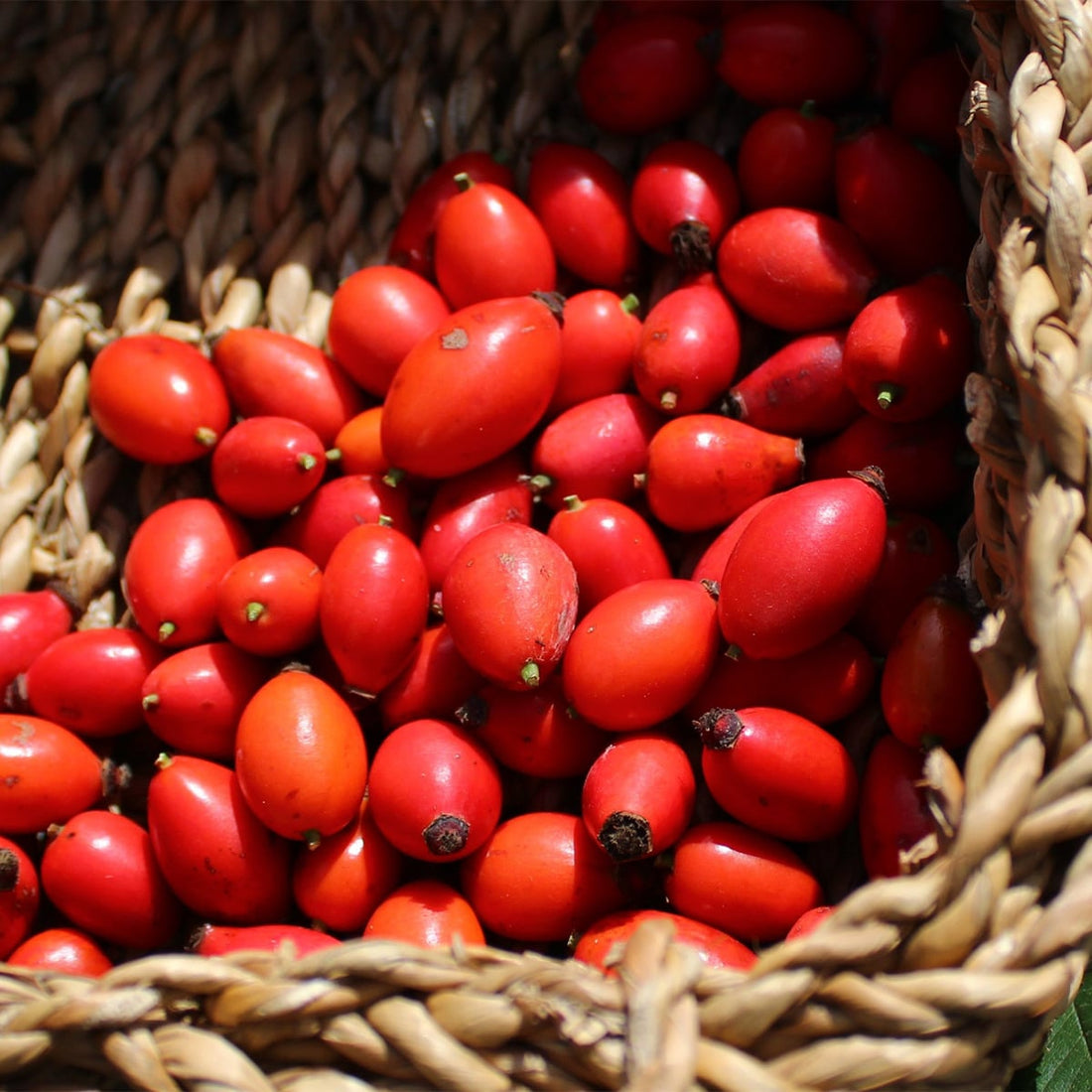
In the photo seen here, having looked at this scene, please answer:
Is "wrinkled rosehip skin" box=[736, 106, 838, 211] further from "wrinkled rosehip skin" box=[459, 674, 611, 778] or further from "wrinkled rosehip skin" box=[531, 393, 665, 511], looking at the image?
"wrinkled rosehip skin" box=[459, 674, 611, 778]

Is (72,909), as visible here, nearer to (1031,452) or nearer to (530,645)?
(530,645)

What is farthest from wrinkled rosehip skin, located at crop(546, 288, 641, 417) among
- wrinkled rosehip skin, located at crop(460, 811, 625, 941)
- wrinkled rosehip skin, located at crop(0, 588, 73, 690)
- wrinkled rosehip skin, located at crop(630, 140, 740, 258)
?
wrinkled rosehip skin, located at crop(0, 588, 73, 690)

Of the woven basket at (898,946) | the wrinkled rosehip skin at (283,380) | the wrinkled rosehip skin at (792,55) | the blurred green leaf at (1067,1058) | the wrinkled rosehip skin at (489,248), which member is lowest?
the blurred green leaf at (1067,1058)

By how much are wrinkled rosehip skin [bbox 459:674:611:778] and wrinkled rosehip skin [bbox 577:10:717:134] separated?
2.80 ft

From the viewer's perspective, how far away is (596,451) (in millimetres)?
1417

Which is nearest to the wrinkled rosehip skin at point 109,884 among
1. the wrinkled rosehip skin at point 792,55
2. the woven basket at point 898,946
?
the woven basket at point 898,946

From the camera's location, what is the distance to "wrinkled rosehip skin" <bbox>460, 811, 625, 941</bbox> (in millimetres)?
1201

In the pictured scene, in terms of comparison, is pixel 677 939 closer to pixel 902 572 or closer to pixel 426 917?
pixel 426 917

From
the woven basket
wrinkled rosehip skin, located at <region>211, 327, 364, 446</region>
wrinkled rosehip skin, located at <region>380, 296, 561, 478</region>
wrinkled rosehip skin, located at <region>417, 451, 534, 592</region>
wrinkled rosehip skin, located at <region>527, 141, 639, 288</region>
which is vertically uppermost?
wrinkled rosehip skin, located at <region>527, 141, 639, 288</region>

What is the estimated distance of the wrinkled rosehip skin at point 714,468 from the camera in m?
1.34

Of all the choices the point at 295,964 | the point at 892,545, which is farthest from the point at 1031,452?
the point at 295,964

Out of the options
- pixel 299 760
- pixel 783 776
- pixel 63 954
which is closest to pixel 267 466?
pixel 299 760

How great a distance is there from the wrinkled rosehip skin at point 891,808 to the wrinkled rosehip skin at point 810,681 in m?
0.07

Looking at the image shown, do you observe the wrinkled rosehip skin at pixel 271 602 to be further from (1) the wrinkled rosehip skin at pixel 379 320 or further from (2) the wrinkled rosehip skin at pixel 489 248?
(2) the wrinkled rosehip skin at pixel 489 248
